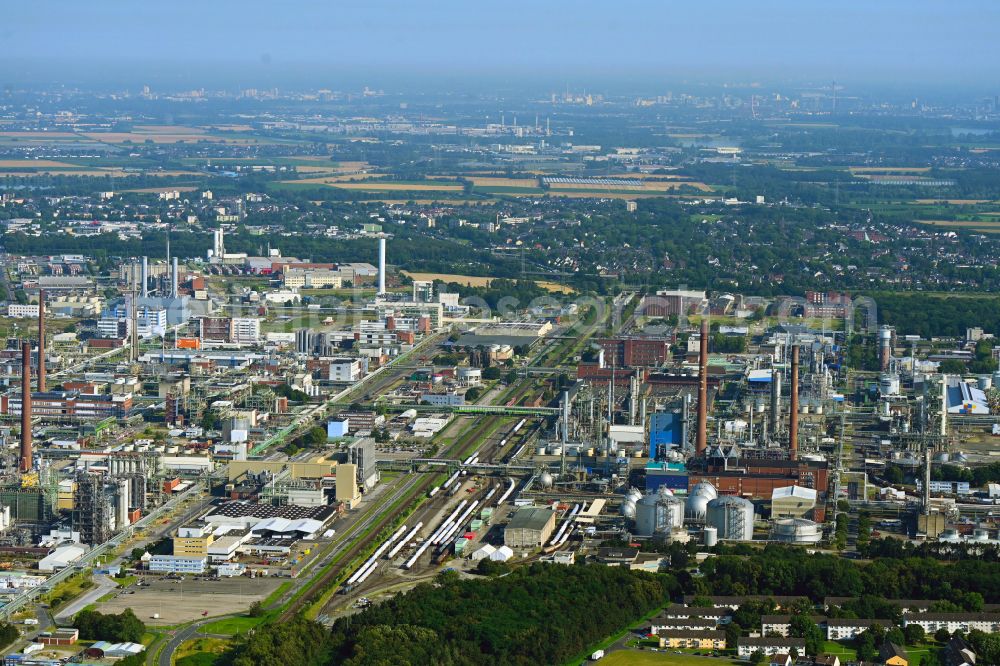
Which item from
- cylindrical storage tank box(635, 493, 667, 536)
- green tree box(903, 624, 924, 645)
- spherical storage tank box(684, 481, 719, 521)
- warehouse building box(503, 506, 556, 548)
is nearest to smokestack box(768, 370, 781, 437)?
spherical storage tank box(684, 481, 719, 521)

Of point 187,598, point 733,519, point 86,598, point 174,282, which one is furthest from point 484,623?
point 174,282

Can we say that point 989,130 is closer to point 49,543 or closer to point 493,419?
point 493,419

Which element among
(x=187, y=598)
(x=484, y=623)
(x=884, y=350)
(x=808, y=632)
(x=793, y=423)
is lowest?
(x=187, y=598)

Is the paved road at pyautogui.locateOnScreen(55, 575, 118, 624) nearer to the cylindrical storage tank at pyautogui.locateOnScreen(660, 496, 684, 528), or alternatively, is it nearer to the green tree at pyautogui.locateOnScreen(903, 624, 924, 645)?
the cylindrical storage tank at pyautogui.locateOnScreen(660, 496, 684, 528)

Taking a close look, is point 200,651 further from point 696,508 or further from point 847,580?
point 696,508

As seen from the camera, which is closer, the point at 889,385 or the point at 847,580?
the point at 847,580

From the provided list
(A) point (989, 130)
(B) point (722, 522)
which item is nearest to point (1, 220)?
(B) point (722, 522)

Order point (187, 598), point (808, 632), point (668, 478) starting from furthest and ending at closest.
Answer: point (668, 478) → point (187, 598) → point (808, 632)

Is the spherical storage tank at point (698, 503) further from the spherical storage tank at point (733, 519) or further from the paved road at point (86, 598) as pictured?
the paved road at point (86, 598)
